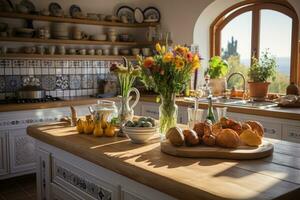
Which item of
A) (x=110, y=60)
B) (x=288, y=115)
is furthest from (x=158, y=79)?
(x=110, y=60)

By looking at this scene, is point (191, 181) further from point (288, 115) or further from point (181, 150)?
point (288, 115)

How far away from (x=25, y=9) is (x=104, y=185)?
326cm

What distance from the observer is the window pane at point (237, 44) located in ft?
15.1

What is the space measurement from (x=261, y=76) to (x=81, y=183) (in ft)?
9.03

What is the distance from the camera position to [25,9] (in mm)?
4312

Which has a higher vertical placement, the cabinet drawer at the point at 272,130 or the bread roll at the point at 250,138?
the bread roll at the point at 250,138

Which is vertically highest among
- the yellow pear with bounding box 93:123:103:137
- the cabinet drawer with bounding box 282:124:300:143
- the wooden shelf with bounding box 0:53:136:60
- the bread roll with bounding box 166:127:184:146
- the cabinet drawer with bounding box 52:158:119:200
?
the wooden shelf with bounding box 0:53:136:60

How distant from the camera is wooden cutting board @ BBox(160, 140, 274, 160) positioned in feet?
5.36

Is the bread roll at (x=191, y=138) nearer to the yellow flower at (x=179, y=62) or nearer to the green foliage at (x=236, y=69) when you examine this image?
the yellow flower at (x=179, y=62)

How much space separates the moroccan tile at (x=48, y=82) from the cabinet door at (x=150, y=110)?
4.28 ft

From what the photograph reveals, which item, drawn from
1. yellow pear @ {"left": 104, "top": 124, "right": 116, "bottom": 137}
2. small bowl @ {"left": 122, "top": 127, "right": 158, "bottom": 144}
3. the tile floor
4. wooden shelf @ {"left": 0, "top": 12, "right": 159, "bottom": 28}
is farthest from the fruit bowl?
wooden shelf @ {"left": 0, "top": 12, "right": 159, "bottom": 28}

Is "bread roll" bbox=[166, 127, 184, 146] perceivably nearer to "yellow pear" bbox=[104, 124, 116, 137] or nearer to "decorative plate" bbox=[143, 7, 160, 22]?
"yellow pear" bbox=[104, 124, 116, 137]

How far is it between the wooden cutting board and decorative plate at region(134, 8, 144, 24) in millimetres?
4036

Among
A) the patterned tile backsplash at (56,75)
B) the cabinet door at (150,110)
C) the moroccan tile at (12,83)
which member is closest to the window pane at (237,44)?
the cabinet door at (150,110)
